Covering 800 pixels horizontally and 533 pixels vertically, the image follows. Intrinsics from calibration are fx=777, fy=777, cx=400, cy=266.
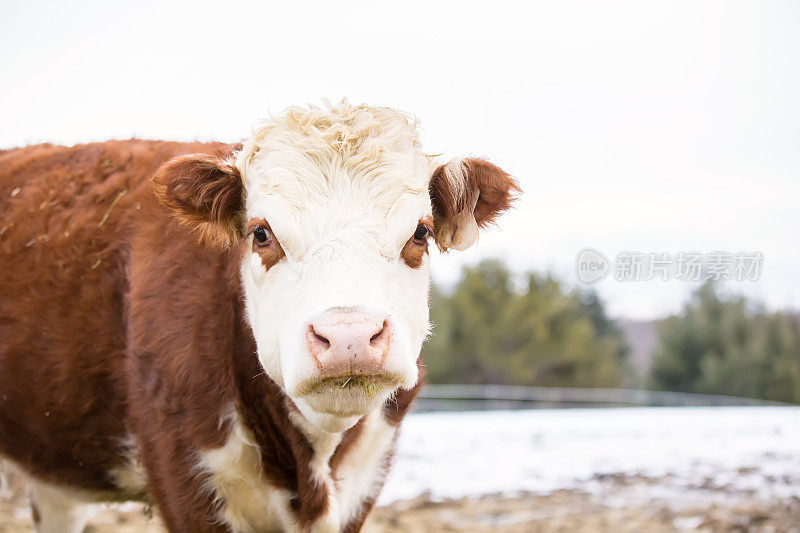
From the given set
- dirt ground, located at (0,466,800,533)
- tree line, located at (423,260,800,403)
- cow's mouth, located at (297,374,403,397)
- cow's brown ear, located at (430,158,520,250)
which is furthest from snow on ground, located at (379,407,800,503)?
tree line, located at (423,260,800,403)

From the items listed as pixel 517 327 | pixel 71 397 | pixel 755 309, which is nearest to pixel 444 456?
pixel 71 397

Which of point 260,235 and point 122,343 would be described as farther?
point 122,343

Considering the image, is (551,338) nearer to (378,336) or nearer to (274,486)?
(274,486)

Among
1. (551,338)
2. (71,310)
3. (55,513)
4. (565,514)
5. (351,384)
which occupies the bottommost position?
(551,338)

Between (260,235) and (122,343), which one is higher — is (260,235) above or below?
above

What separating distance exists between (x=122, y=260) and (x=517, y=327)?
116 ft

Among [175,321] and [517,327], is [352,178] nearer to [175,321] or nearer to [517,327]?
[175,321]

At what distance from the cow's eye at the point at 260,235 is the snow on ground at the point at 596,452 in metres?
3.25

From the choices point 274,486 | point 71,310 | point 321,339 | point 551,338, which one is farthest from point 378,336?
point 551,338

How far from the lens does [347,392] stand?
2463 millimetres

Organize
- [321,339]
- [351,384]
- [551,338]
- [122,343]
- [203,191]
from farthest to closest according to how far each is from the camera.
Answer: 1. [551,338]
2. [122,343]
3. [203,191]
4. [351,384]
5. [321,339]

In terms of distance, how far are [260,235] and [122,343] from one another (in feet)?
3.35

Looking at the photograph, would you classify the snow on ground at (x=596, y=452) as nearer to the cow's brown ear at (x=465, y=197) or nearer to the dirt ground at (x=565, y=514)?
the dirt ground at (x=565, y=514)

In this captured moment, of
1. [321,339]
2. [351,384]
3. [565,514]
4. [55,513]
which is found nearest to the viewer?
[321,339]
